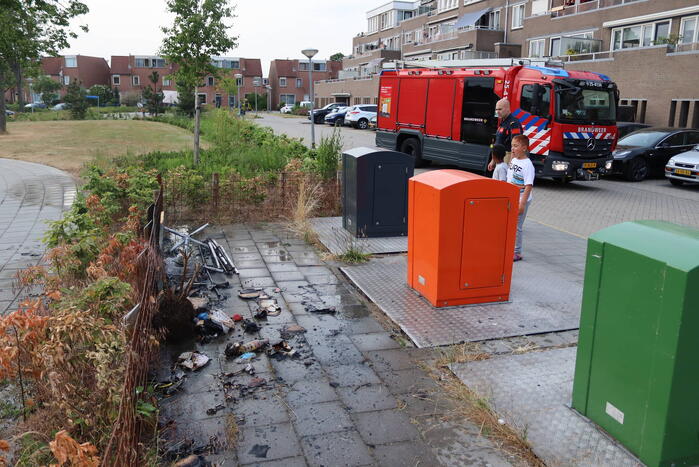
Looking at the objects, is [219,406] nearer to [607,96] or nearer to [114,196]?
[114,196]

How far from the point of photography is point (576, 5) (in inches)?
1268

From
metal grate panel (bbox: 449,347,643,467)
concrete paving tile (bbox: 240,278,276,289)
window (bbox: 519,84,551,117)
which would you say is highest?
window (bbox: 519,84,551,117)

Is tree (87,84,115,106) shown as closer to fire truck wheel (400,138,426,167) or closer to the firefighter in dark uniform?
fire truck wheel (400,138,426,167)

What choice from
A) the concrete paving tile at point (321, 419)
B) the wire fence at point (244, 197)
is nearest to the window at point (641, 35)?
the wire fence at point (244, 197)

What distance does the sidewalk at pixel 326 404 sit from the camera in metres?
3.56

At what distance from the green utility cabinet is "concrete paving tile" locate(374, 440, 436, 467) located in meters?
1.11

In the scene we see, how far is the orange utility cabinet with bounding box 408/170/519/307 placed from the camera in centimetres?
565

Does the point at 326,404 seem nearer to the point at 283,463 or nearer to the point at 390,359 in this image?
the point at 283,463

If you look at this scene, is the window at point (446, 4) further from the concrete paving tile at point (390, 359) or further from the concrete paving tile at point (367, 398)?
the concrete paving tile at point (367, 398)

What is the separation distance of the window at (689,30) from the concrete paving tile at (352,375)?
26.9 m

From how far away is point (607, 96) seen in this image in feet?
49.6

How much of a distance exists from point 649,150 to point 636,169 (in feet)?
2.52

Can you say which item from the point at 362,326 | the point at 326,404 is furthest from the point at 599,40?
the point at 326,404

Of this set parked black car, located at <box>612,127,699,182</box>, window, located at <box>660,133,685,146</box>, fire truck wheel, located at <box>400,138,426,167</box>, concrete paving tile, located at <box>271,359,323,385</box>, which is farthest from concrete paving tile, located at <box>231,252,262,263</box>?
window, located at <box>660,133,685,146</box>
